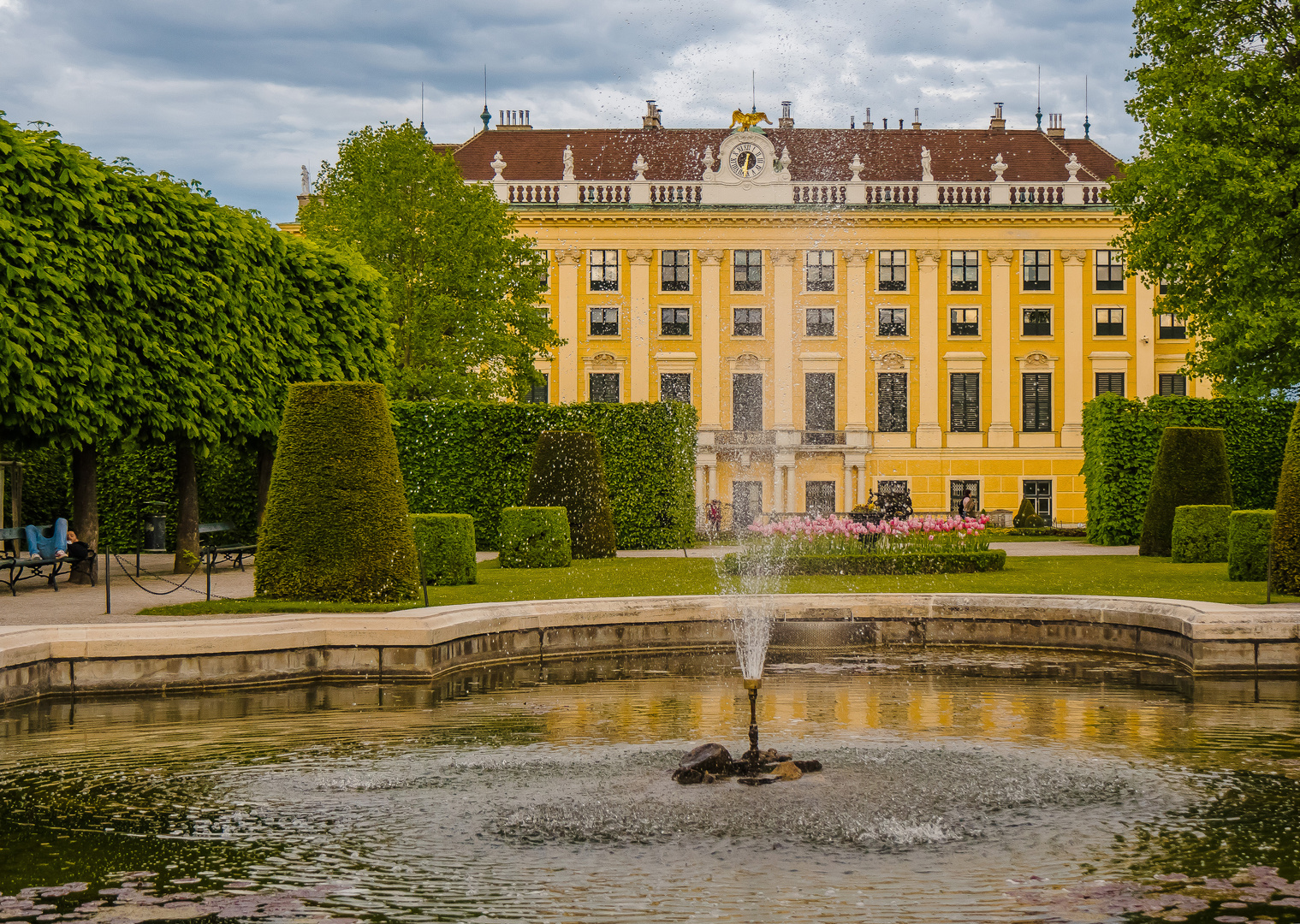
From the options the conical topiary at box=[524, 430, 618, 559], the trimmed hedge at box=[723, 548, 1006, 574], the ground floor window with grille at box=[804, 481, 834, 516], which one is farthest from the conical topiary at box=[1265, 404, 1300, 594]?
the ground floor window with grille at box=[804, 481, 834, 516]

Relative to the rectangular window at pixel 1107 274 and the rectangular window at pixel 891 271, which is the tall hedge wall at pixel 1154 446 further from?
the rectangular window at pixel 1107 274

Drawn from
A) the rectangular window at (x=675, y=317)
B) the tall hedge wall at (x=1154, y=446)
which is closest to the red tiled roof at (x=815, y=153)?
the rectangular window at (x=675, y=317)

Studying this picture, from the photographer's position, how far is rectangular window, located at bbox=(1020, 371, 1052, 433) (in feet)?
159

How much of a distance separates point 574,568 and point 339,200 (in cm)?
1621

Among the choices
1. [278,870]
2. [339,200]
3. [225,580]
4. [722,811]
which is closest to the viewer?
[278,870]

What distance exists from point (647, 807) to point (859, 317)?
42627 mm

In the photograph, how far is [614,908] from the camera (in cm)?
534

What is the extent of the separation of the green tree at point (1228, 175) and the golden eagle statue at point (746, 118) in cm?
2159

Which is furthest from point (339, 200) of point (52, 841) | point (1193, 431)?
point (52, 841)

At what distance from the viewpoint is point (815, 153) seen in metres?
50.0

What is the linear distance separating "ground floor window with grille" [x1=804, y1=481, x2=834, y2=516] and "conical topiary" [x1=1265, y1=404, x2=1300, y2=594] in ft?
106

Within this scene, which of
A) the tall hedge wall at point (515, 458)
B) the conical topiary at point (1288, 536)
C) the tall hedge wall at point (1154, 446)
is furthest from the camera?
the tall hedge wall at point (1154, 446)

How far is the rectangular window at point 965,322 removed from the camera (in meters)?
48.4

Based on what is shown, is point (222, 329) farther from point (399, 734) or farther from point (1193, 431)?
point (1193, 431)
